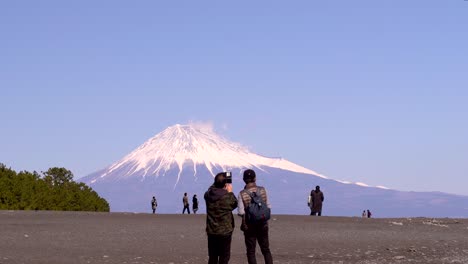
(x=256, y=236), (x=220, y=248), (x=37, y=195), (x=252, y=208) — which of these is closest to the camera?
(x=220, y=248)

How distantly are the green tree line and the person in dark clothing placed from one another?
41.5 m

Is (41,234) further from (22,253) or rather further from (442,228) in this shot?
(442,228)

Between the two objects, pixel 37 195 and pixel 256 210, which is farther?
pixel 37 195

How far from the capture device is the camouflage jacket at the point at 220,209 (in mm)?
14898

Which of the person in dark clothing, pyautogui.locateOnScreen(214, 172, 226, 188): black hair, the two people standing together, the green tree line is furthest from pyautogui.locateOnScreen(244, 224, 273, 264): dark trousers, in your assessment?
the green tree line

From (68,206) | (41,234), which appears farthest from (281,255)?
(68,206)

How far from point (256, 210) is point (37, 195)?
44033 mm

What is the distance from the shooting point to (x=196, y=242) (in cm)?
2653

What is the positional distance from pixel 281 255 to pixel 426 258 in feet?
11.1

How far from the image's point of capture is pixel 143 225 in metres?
35.4

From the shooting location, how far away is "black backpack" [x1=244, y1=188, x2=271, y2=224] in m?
15.5

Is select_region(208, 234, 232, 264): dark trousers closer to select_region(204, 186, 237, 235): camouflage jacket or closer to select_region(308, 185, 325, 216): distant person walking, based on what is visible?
select_region(204, 186, 237, 235): camouflage jacket

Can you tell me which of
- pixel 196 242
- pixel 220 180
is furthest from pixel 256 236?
pixel 196 242

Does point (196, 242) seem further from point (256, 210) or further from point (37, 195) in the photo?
point (37, 195)
